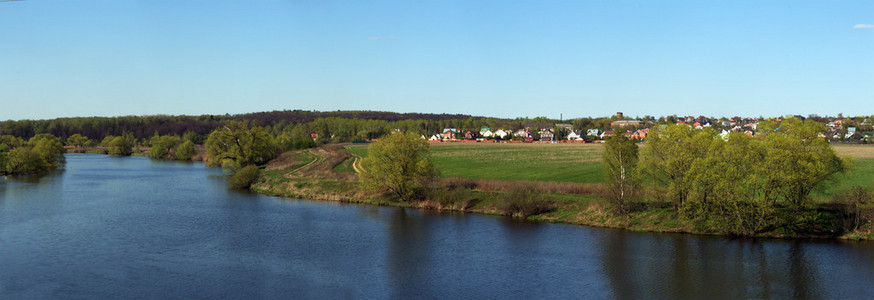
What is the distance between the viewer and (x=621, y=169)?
37.9m

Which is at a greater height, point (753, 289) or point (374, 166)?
point (374, 166)

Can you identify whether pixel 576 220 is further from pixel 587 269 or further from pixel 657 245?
pixel 587 269

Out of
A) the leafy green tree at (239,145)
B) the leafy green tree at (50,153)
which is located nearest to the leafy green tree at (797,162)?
the leafy green tree at (239,145)

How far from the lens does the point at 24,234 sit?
113ft

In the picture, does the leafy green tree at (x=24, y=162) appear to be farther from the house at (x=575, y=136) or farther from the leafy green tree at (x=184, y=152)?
the house at (x=575, y=136)

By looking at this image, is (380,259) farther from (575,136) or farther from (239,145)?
(575,136)

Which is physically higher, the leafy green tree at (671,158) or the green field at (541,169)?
the leafy green tree at (671,158)

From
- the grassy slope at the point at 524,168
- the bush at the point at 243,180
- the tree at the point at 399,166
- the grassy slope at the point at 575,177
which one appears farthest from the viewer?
the bush at the point at 243,180

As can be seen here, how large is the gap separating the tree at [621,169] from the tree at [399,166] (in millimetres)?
14404

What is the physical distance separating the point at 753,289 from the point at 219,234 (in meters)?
27.8

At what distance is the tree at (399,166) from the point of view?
155 ft

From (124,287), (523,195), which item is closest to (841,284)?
(523,195)

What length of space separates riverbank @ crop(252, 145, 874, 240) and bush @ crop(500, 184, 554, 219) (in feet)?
1.19

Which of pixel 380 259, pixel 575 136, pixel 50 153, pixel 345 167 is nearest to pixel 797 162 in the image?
pixel 380 259
